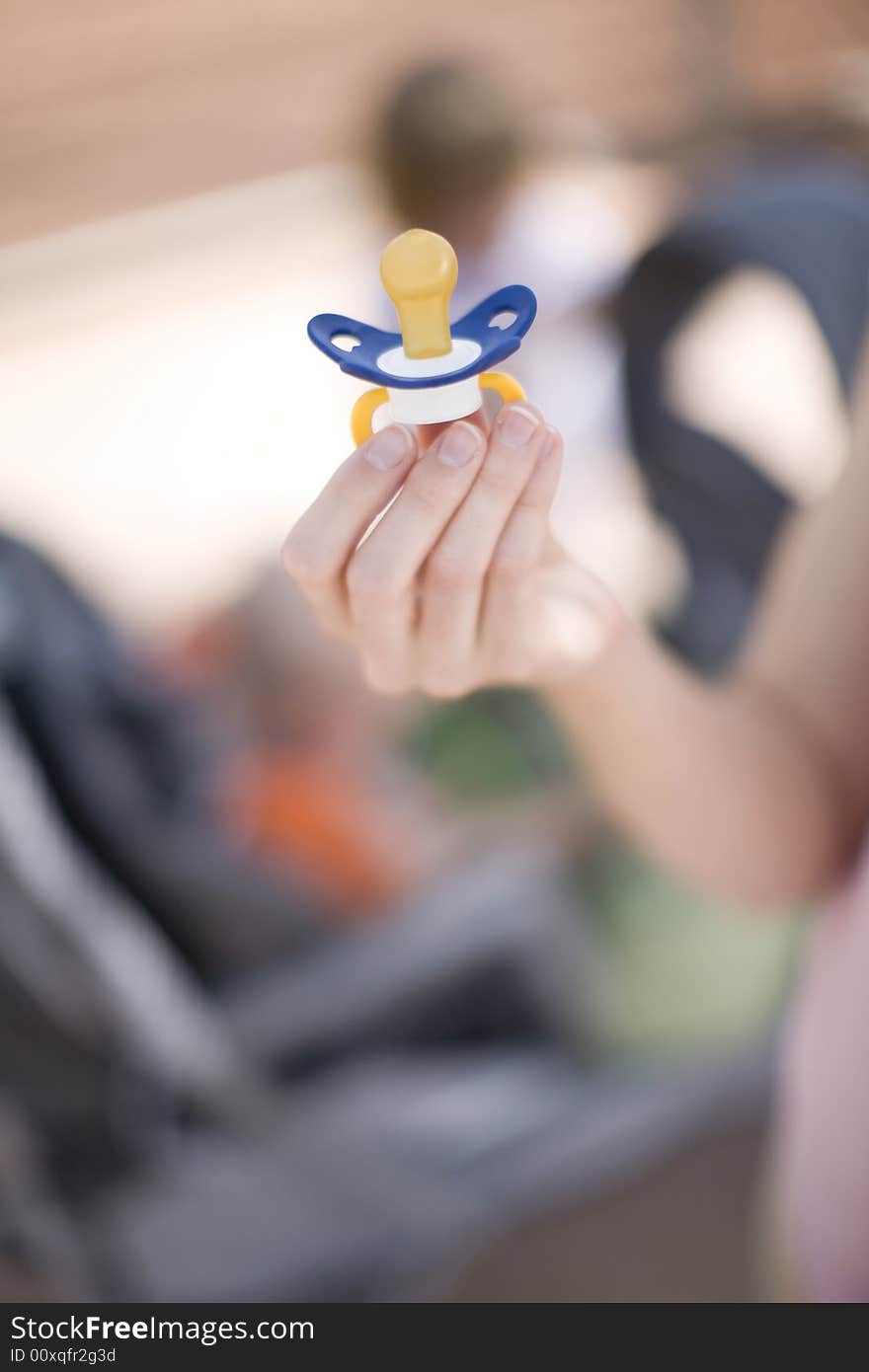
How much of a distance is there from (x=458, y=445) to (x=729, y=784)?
0.34m

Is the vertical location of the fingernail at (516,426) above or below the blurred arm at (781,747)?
below

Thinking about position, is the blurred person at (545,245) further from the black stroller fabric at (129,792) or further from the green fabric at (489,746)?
the black stroller fabric at (129,792)

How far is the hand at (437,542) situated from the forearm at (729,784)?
166 millimetres

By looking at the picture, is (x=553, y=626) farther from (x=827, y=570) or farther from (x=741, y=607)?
(x=741, y=607)

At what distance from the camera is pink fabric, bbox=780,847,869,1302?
0.60m

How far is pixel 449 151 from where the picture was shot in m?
1.74

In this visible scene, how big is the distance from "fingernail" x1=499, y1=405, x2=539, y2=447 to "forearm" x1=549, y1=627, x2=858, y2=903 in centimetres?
23

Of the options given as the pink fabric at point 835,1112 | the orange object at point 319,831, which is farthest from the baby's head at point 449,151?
the pink fabric at point 835,1112

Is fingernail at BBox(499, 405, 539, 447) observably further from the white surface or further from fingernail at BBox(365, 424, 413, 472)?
the white surface

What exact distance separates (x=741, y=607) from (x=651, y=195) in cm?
297

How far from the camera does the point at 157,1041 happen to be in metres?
1.01

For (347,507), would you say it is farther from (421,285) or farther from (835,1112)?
(835,1112)

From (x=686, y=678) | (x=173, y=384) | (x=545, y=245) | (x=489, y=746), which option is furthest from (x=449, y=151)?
(x=173, y=384)

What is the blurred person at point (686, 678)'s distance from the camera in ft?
1.37
